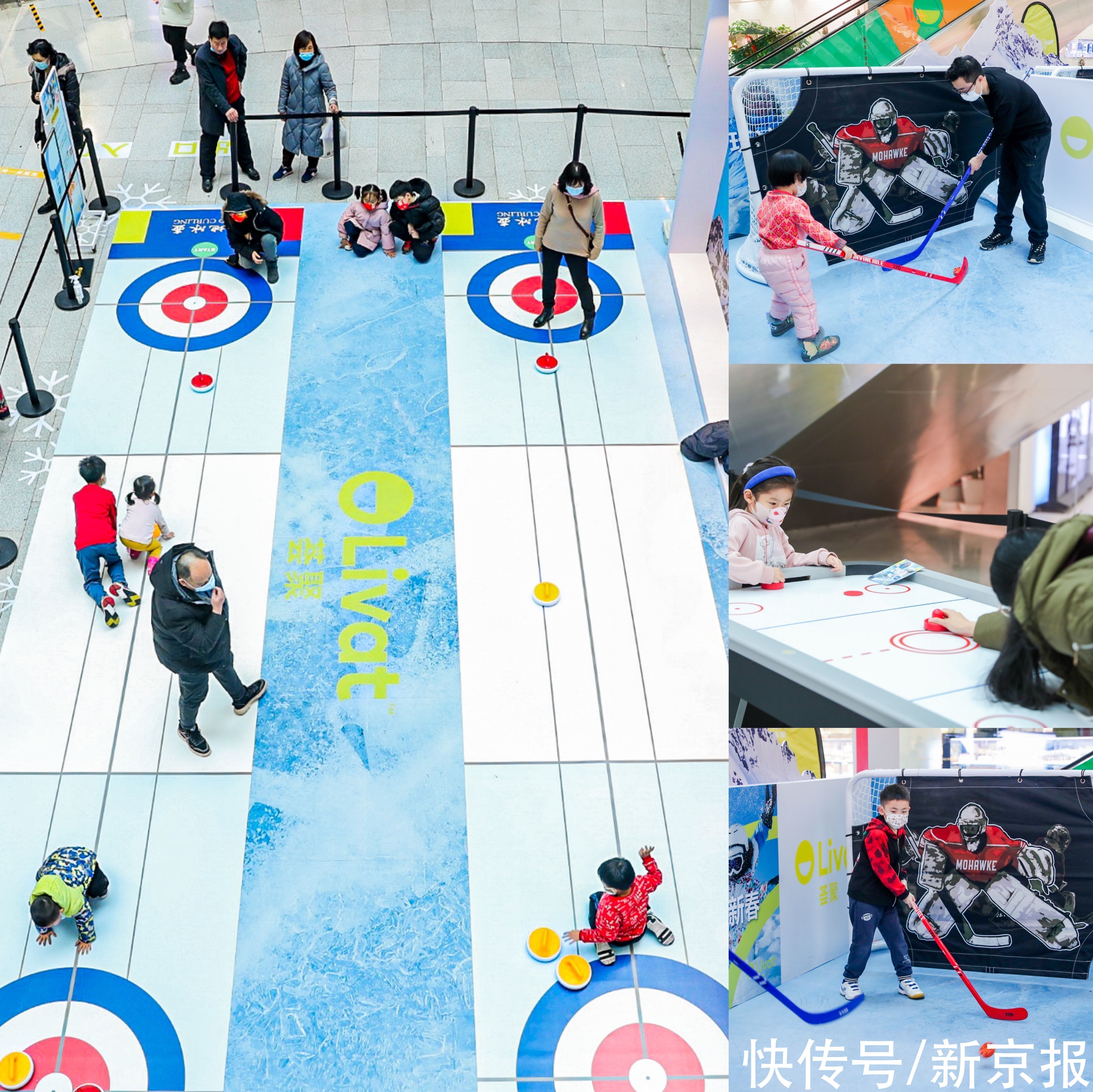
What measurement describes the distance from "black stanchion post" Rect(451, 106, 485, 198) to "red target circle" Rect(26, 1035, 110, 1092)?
27.7 ft

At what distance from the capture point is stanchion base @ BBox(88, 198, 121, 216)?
10.8 meters

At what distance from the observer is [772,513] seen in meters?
1.98

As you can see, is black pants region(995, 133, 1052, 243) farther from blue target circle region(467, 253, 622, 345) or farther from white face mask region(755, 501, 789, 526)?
blue target circle region(467, 253, 622, 345)

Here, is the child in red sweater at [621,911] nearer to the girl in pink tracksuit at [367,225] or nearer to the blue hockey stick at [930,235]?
the blue hockey stick at [930,235]

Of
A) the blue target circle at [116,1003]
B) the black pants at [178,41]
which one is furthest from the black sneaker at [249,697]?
the black pants at [178,41]

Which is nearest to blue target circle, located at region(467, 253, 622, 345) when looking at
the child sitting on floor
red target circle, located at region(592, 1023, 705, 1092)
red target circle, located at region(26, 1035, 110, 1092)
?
the child sitting on floor

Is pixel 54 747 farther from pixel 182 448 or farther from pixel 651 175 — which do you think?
pixel 651 175

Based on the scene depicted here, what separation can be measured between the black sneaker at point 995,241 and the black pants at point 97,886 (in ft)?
18.0

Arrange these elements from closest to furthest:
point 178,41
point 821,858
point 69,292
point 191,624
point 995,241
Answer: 1. point 995,241
2. point 821,858
3. point 191,624
4. point 69,292
5. point 178,41

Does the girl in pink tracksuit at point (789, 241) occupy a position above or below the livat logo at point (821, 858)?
above

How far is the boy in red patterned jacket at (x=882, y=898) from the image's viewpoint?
2982mm

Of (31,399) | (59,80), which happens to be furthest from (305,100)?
(31,399)

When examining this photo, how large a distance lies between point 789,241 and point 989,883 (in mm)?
2009

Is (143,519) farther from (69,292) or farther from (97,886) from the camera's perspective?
(69,292)
